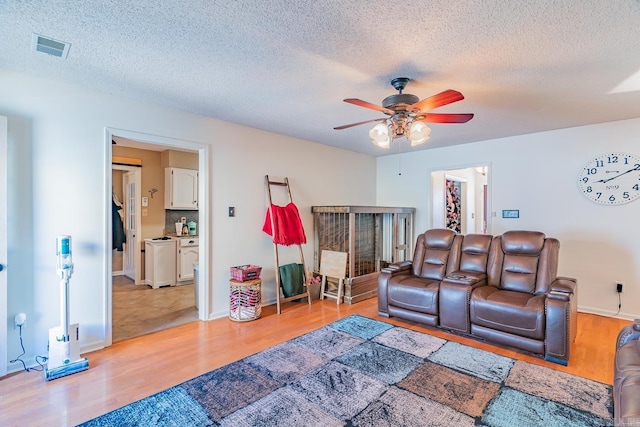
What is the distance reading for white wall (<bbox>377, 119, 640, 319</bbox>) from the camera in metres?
3.90

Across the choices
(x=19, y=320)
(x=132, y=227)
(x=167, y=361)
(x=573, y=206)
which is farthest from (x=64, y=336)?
(x=573, y=206)

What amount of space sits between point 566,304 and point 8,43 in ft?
15.4

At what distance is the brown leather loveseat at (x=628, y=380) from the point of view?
4.59 feet

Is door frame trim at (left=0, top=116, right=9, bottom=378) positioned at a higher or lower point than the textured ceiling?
lower

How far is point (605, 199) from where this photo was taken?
4008mm

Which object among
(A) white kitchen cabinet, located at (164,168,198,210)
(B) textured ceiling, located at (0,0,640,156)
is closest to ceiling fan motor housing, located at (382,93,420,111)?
(B) textured ceiling, located at (0,0,640,156)

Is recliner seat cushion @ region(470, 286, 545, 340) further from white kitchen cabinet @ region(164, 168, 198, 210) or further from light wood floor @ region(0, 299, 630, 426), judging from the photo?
white kitchen cabinet @ region(164, 168, 198, 210)

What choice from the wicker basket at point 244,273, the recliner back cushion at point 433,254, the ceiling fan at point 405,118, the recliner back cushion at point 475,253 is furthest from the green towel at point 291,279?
the ceiling fan at point 405,118

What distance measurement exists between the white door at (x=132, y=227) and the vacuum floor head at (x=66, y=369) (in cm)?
335

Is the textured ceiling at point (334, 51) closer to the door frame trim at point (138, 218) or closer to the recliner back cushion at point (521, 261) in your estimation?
the recliner back cushion at point (521, 261)

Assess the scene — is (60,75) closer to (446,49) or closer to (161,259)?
(446,49)

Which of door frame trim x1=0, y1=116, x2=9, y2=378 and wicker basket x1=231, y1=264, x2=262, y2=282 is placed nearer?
door frame trim x1=0, y1=116, x2=9, y2=378

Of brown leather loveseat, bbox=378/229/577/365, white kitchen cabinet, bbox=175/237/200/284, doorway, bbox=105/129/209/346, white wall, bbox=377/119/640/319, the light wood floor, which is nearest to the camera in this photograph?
the light wood floor

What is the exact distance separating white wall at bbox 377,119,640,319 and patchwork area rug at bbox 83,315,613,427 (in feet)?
7.40
